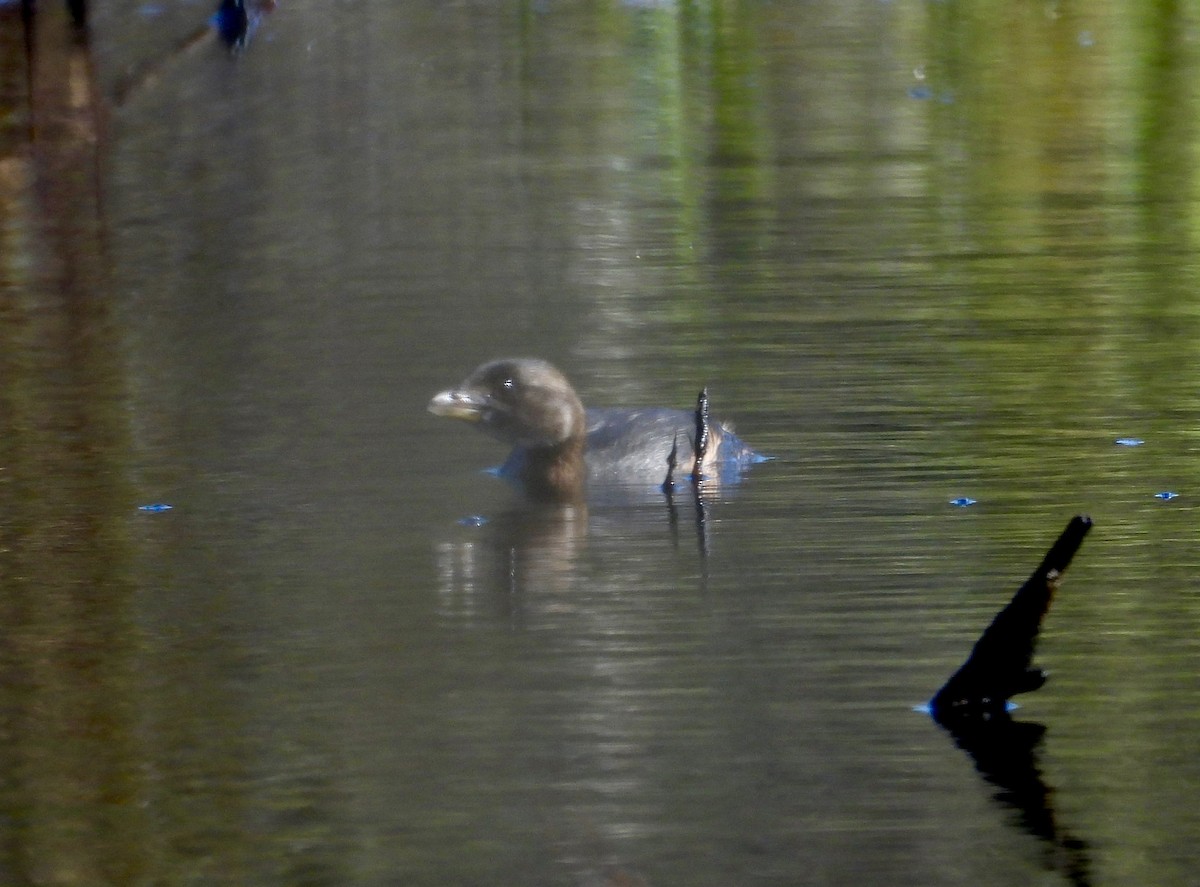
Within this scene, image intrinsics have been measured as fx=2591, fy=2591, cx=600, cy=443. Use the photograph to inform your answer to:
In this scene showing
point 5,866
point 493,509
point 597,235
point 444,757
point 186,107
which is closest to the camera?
point 5,866

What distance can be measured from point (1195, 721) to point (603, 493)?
3382 millimetres

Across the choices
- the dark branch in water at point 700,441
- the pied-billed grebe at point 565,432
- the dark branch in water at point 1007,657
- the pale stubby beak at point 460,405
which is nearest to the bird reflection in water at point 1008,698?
the dark branch in water at point 1007,657

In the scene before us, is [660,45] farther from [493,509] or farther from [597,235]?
[493,509]

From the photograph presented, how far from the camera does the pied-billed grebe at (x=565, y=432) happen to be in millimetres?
9055

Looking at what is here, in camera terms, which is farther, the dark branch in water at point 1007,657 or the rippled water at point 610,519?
the dark branch in water at point 1007,657

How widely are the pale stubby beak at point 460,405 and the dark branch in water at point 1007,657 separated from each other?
3350 mm

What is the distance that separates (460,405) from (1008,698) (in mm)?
3479

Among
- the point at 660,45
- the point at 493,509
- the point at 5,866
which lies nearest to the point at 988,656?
the point at 5,866

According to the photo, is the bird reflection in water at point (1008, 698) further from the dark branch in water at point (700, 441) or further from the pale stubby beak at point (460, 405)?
the pale stubby beak at point (460, 405)

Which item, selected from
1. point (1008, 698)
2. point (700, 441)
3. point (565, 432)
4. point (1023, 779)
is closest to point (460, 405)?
point (565, 432)

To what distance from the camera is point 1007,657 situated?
19.8 ft

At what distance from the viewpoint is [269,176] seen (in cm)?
1655

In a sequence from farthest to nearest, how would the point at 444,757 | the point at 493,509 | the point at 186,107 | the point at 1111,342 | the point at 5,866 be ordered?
the point at 186,107 → the point at 1111,342 → the point at 493,509 → the point at 444,757 → the point at 5,866

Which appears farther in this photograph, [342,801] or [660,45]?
[660,45]
